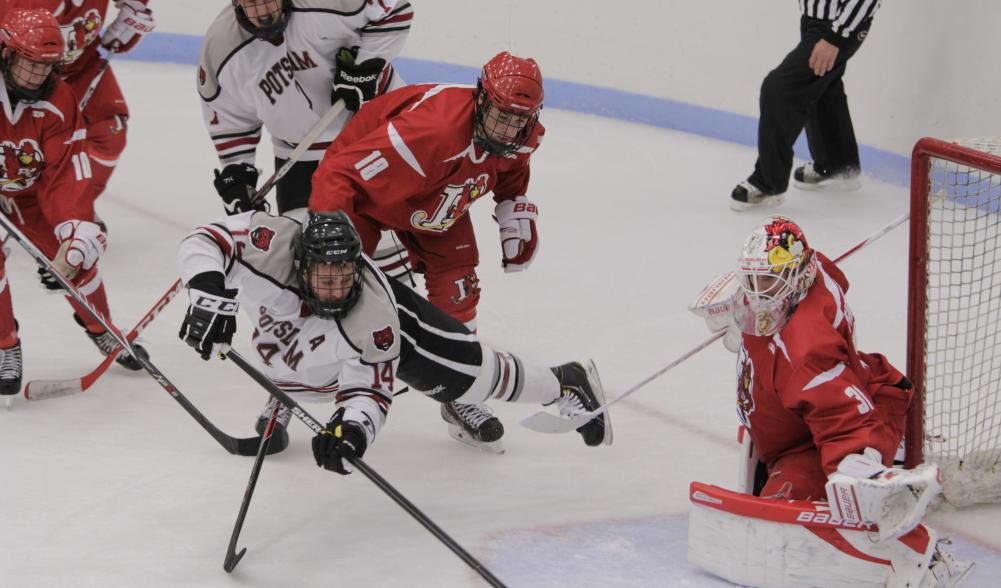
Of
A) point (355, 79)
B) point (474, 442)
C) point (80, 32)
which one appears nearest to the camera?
point (474, 442)

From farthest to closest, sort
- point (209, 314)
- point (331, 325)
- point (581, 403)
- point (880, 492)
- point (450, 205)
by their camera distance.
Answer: point (581, 403)
point (450, 205)
point (331, 325)
point (209, 314)
point (880, 492)

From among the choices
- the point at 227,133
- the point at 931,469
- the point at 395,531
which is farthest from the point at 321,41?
the point at 931,469

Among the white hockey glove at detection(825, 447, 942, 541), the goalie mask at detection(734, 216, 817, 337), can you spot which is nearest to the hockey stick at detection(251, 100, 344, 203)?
the goalie mask at detection(734, 216, 817, 337)

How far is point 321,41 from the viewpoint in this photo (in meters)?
3.40

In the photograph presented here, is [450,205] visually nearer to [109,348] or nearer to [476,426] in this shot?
[476,426]

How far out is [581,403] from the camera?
10.2 feet

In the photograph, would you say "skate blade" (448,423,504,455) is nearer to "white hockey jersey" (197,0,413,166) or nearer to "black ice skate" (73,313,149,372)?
"white hockey jersey" (197,0,413,166)

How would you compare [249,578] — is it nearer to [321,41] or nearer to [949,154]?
[321,41]

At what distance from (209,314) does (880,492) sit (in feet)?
4.19

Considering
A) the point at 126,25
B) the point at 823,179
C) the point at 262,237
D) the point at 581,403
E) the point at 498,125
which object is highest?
the point at 498,125

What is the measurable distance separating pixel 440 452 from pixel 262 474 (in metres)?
0.44

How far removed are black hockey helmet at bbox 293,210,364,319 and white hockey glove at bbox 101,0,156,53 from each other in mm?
1936

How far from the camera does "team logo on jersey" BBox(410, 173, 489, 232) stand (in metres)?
2.97

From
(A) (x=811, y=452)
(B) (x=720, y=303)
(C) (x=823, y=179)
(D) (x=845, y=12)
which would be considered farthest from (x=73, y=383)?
(C) (x=823, y=179)
